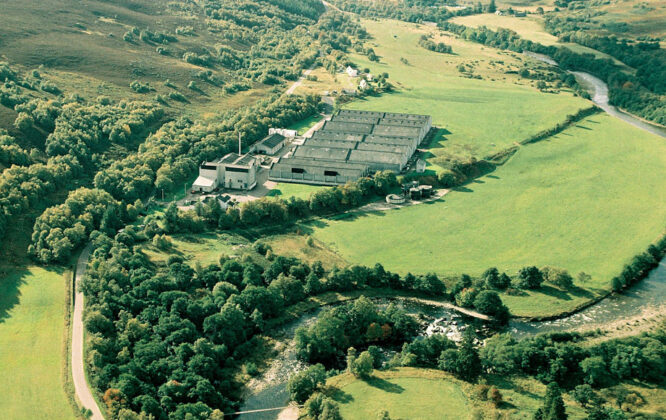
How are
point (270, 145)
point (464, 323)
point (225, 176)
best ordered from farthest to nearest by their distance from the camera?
point (270, 145), point (225, 176), point (464, 323)

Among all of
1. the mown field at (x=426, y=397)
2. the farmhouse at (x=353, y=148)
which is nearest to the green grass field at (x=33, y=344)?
the mown field at (x=426, y=397)

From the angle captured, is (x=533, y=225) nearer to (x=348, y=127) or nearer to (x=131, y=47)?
(x=348, y=127)

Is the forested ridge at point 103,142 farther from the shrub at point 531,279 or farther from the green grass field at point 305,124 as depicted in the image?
the shrub at point 531,279

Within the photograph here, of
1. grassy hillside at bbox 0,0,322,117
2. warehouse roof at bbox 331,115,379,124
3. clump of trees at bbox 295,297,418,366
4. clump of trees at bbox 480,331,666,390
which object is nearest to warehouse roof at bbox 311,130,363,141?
warehouse roof at bbox 331,115,379,124

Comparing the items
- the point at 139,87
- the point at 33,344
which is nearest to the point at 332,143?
the point at 139,87

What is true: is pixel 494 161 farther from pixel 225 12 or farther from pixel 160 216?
pixel 225 12

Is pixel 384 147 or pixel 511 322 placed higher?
pixel 384 147
